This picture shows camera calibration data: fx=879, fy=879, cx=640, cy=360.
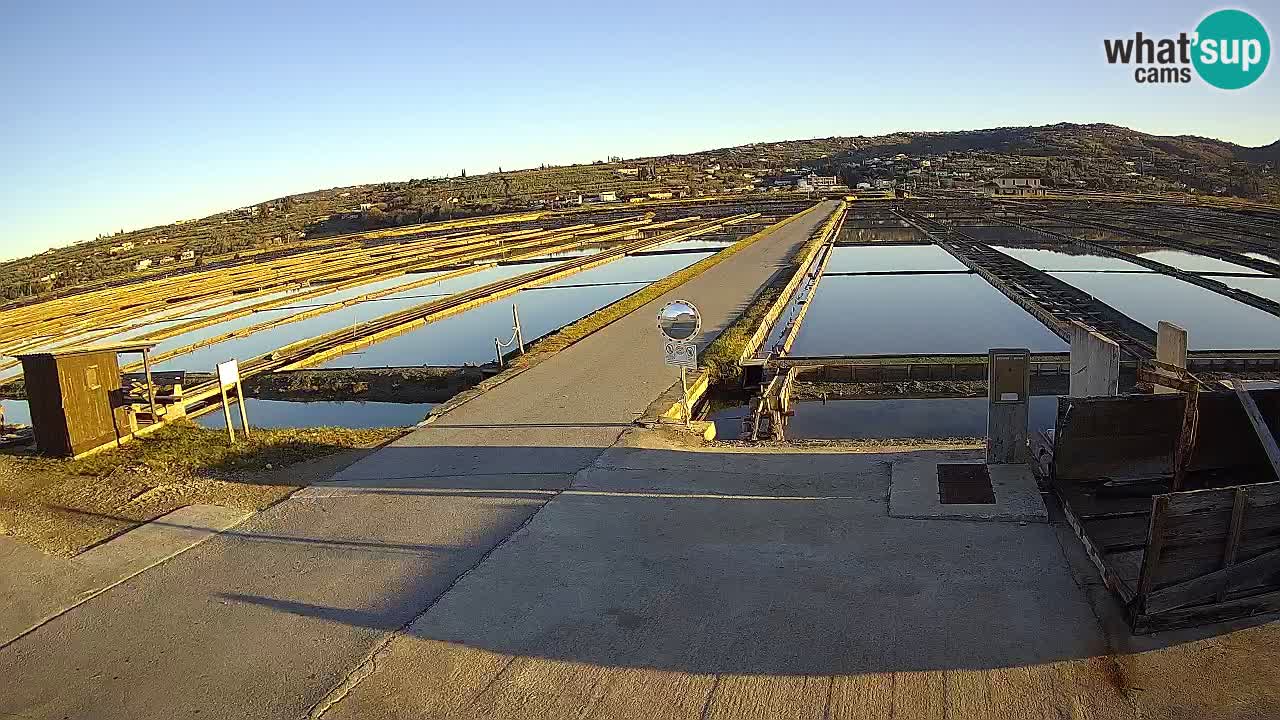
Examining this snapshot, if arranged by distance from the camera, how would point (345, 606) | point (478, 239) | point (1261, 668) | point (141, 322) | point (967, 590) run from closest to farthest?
point (1261, 668) < point (967, 590) < point (345, 606) < point (141, 322) < point (478, 239)

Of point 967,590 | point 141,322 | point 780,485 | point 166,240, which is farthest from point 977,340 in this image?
point 166,240

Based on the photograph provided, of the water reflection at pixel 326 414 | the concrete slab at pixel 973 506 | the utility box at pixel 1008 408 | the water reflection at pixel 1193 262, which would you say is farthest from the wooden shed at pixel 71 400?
the water reflection at pixel 1193 262

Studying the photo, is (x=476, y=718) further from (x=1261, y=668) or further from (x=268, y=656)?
(x=1261, y=668)

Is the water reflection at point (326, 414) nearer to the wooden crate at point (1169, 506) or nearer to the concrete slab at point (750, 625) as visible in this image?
the concrete slab at point (750, 625)

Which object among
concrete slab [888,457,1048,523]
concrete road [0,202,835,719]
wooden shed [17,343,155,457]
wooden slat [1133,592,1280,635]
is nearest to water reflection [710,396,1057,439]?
concrete road [0,202,835,719]

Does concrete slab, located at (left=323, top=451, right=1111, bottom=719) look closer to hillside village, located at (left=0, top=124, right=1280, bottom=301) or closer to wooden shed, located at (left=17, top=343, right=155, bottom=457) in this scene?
wooden shed, located at (left=17, top=343, right=155, bottom=457)
